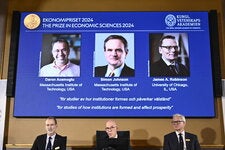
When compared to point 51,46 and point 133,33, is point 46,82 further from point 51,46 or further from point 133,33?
point 133,33

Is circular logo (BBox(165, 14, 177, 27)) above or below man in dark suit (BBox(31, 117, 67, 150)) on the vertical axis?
above

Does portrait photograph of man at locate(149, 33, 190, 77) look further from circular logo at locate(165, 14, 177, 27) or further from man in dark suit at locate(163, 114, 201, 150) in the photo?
man in dark suit at locate(163, 114, 201, 150)

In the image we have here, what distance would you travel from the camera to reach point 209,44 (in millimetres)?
5840

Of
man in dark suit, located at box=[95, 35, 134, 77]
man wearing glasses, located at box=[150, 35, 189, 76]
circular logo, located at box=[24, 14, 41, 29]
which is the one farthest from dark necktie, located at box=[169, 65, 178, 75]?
circular logo, located at box=[24, 14, 41, 29]

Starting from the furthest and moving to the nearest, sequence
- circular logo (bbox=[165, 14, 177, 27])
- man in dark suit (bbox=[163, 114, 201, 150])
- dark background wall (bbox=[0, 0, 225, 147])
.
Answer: circular logo (bbox=[165, 14, 177, 27])
dark background wall (bbox=[0, 0, 225, 147])
man in dark suit (bbox=[163, 114, 201, 150])

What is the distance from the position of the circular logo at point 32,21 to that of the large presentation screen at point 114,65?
0.02 m

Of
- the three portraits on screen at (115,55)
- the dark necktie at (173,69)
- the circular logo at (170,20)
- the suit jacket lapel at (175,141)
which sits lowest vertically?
the suit jacket lapel at (175,141)

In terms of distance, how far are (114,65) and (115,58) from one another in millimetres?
126

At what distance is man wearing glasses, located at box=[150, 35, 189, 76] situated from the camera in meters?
5.76

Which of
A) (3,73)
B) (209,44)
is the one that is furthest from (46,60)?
(209,44)

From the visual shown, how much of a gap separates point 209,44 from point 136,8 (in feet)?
4.36

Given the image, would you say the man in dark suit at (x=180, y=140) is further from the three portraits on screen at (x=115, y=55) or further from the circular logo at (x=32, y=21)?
the circular logo at (x=32, y=21)

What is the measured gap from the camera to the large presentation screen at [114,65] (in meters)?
5.64

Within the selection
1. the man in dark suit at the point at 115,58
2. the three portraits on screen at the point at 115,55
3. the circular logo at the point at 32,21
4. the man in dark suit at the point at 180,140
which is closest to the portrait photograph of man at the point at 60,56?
the three portraits on screen at the point at 115,55
